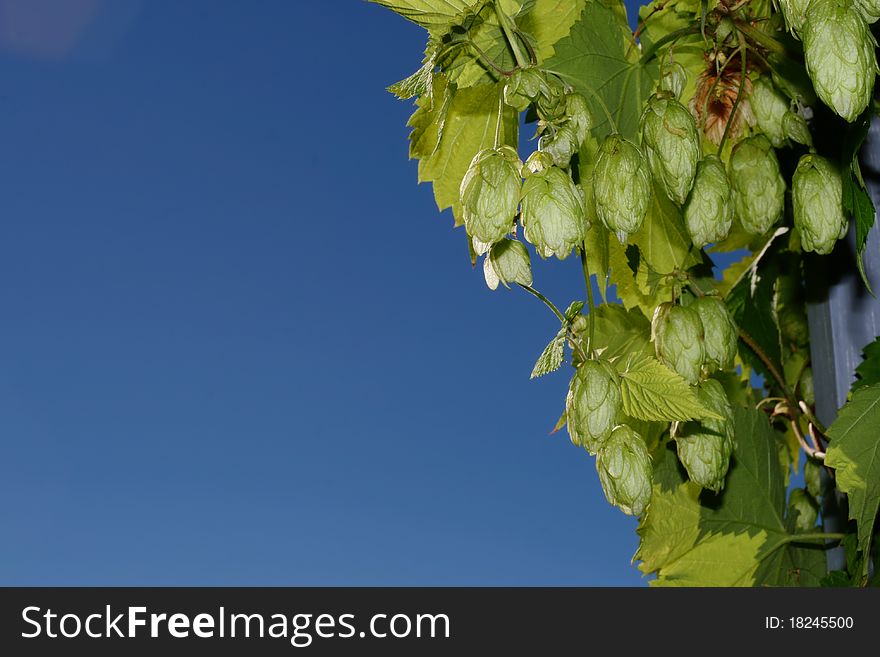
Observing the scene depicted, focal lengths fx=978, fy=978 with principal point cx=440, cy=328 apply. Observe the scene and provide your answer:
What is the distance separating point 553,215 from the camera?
0.64m

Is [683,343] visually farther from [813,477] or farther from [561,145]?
[813,477]

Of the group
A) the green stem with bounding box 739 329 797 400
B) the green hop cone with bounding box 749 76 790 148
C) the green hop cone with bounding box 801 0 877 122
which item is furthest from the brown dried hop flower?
→ the green hop cone with bounding box 801 0 877 122

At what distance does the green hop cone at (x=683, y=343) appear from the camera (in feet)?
2.48

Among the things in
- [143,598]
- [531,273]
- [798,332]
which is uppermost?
[798,332]

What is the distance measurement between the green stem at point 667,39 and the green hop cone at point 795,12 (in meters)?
0.19

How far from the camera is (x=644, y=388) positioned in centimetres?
73

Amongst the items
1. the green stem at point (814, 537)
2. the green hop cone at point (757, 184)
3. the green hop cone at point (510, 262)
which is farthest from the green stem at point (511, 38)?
the green stem at point (814, 537)

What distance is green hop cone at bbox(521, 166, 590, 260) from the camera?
64 centimetres

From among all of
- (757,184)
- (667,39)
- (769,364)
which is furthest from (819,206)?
(769,364)

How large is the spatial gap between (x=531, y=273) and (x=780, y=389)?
1.52 feet

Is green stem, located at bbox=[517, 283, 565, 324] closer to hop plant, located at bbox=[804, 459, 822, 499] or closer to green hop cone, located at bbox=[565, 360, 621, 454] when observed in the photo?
green hop cone, located at bbox=[565, 360, 621, 454]

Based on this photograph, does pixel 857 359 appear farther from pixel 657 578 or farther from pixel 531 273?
pixel 531 273

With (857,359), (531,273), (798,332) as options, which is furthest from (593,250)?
(798,332)

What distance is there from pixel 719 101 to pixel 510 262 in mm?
386
